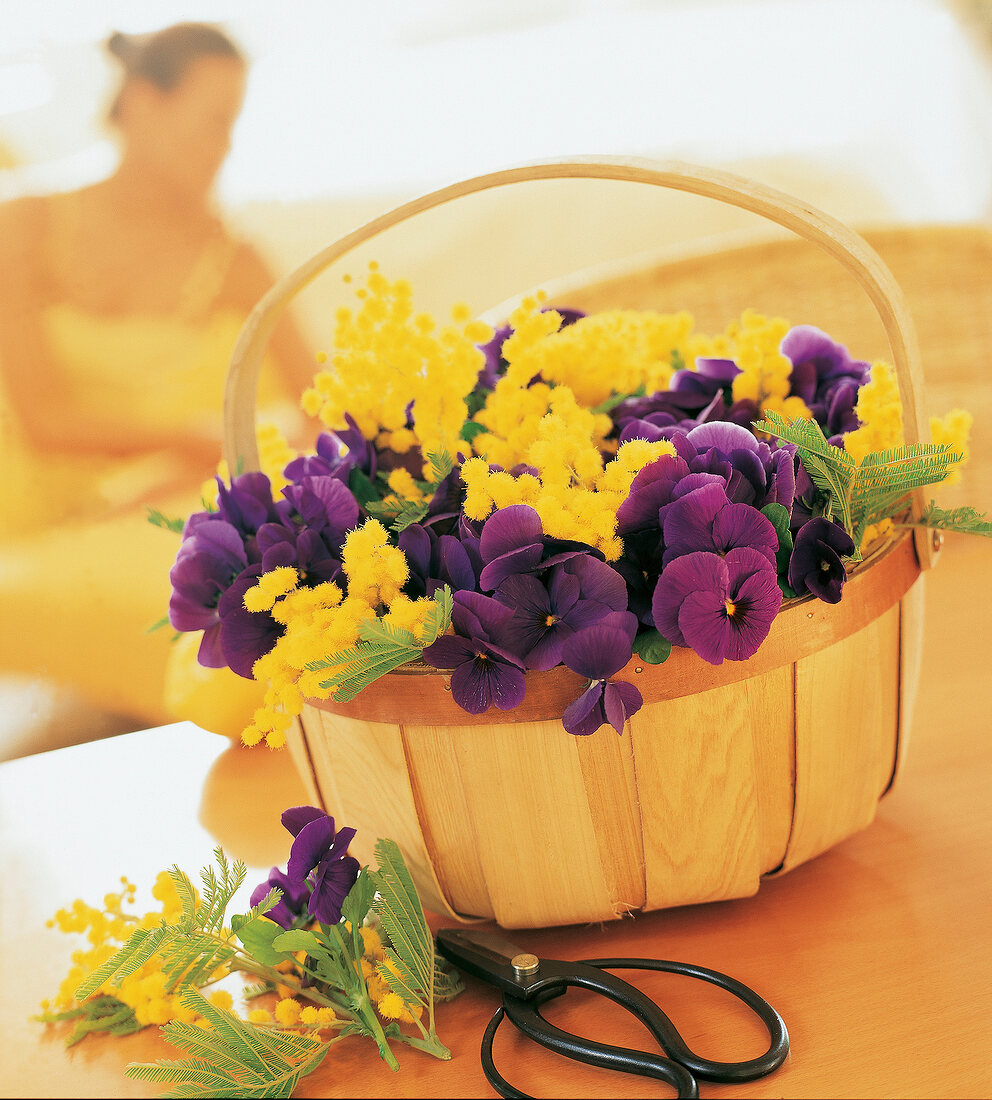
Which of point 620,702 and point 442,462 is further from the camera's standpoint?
point 442,462

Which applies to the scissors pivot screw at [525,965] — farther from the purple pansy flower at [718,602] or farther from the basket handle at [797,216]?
the basket handle at [797,216]

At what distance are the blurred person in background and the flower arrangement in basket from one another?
1050 millimetres

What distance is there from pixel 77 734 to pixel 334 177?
0.99 m

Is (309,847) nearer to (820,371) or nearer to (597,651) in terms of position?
(597,651)

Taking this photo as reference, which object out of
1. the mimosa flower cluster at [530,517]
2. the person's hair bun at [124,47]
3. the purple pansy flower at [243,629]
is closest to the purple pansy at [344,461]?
the mimosa flower cluster at [530,517]

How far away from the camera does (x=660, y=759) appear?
1.64 feet

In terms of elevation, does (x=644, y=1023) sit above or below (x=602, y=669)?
below

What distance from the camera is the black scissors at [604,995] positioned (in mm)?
445

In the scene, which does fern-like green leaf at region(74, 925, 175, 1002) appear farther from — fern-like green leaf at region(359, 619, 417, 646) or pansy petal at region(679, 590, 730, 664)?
pansy petal at region(679, 590, 730, 664)

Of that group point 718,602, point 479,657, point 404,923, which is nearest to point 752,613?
point 718,602

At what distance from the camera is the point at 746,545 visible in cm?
46

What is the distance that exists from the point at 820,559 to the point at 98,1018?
46 centimetres

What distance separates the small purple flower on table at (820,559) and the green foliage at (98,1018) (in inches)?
16.5

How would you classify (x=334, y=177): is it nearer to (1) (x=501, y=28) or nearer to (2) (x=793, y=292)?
(1) (x=501, y=28)
